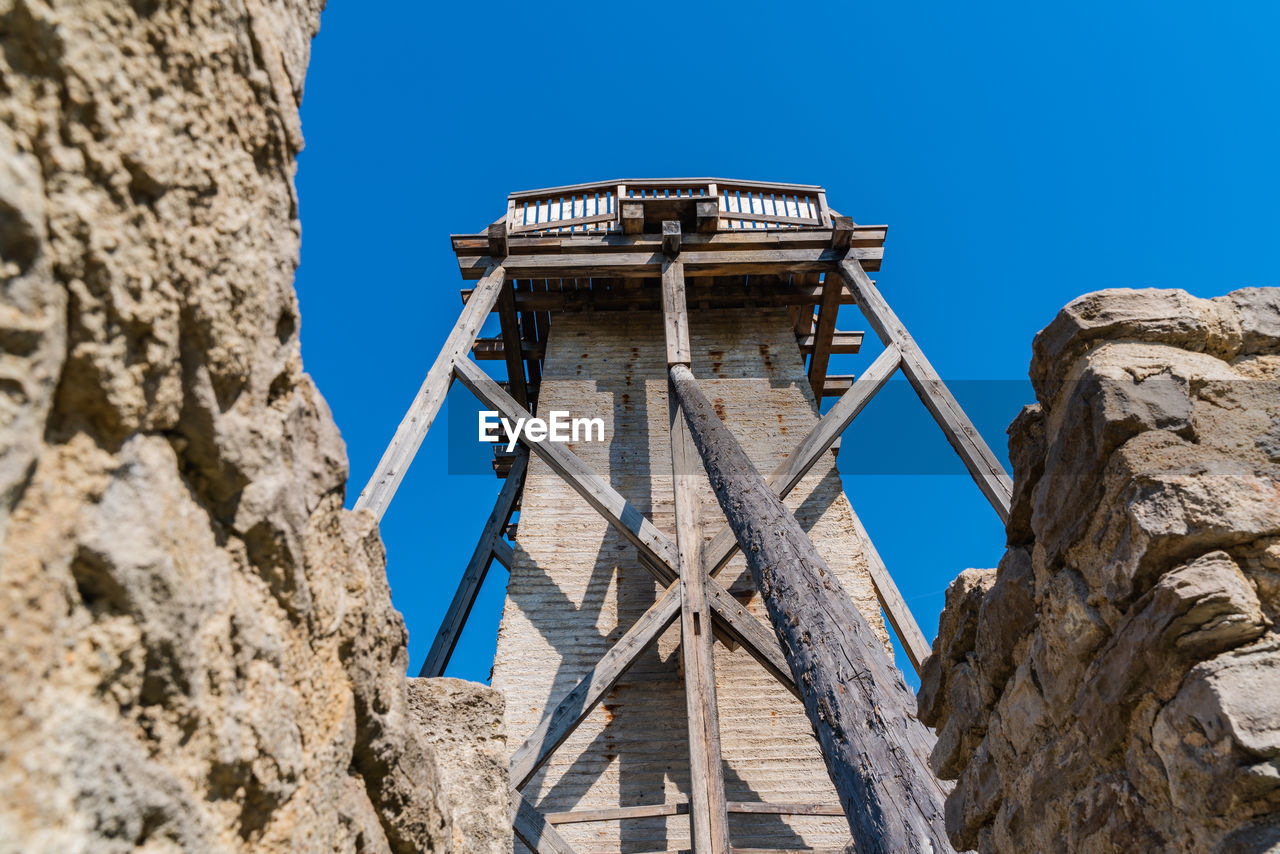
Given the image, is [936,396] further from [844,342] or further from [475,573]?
[475,573]

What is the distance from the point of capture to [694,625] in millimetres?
5633

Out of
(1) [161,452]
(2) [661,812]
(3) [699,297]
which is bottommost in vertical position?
(1) [161,452]

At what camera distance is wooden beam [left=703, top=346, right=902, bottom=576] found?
233 inches

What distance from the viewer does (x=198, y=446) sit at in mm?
1020

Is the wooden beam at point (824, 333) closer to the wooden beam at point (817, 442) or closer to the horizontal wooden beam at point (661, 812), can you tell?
the wooden beam at point (817, 442)

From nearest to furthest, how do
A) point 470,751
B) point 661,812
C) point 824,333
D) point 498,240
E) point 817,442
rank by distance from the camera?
point 470,751, point 661,812, point 817,442, point 498,240, point 824,333

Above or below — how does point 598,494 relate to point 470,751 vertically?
above

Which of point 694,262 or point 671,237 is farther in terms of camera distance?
point 694,262

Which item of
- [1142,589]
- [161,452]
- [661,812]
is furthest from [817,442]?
[161,452]

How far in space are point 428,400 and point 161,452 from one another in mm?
5563

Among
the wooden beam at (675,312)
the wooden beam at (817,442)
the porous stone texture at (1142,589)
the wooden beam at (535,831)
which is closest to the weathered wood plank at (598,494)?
the wooden beam at (817,442)

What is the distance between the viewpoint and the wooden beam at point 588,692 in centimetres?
544

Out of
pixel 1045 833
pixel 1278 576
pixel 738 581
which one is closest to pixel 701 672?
pixel 738 581

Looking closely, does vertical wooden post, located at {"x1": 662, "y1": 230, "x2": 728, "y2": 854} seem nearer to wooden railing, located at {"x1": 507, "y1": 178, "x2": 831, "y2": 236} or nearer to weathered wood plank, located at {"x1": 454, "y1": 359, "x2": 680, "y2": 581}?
weathered wood plank, located at {"x1": 454, "y1": 359, "x2": 680, "y2": 581}
